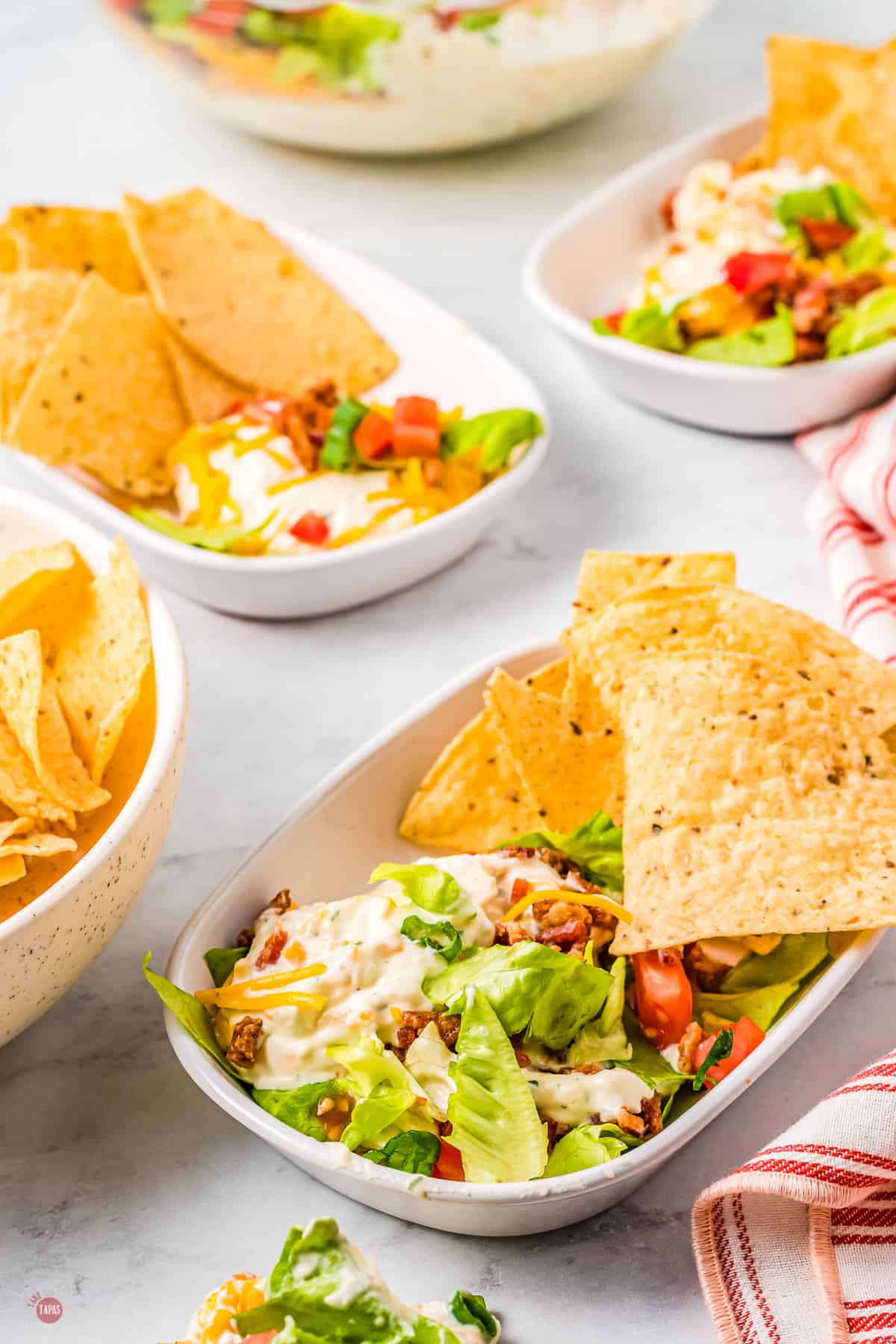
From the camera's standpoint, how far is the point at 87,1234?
1705 millimetres

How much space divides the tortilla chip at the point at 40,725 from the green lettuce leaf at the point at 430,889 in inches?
15.2

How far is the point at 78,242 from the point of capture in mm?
2979

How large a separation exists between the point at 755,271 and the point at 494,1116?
1834 mm

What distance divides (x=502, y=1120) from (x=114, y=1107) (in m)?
0.55

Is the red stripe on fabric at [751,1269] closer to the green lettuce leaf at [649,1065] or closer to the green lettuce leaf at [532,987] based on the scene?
the green lettuce leaf at [649,1065]

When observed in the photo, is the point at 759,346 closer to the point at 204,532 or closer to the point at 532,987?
the point at 204,532

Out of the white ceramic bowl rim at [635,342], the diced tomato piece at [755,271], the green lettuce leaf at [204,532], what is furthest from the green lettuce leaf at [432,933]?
the diced tomato piece at [755,271]

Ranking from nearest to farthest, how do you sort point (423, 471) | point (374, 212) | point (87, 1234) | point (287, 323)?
point (87, 1234)
point (423, 471)
point (287, 323)
point (374, 212)

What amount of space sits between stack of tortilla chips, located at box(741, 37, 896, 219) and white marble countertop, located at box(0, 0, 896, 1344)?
64 centimetres

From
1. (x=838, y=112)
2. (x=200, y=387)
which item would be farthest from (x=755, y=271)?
(x=200, y=387)

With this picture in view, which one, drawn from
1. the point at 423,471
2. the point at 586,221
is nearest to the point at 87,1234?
the point at 423,471

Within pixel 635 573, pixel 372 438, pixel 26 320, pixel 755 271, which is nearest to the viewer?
pixel 635 573

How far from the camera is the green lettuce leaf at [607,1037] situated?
167cm

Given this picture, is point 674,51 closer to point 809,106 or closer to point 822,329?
point 809,106
